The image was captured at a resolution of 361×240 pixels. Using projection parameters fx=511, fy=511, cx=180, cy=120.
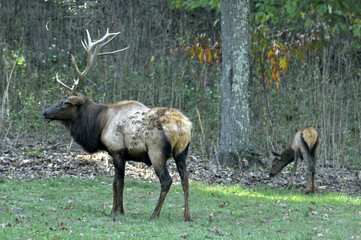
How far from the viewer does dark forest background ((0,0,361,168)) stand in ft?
42.8

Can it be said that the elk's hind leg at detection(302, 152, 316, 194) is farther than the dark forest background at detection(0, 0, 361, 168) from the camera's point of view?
No

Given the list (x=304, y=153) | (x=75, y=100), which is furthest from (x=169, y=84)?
(x=75, y=100)

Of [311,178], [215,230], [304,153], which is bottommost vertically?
[215,230]

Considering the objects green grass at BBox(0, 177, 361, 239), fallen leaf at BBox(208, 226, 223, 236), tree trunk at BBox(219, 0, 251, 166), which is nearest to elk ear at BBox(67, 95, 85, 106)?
green grass at BBox(0, 177, 361, 239)

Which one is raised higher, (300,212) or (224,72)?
(224,72)

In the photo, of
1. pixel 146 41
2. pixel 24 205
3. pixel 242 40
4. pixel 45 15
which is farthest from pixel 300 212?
pixel 45 15

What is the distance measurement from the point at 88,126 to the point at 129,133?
3.02 ft

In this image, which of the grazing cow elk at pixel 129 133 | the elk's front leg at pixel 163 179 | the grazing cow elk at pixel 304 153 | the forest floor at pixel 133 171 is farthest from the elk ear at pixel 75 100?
the grazing cow elk at pixel 304 153

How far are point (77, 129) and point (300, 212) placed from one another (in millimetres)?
3849

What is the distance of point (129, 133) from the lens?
25.2 feet

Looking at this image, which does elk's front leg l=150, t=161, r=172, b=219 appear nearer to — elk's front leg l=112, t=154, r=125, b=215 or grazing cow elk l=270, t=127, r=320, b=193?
elk's front leg l=112, t=154, r=125, b=215

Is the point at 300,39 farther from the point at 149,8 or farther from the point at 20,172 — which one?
the point at 149,8

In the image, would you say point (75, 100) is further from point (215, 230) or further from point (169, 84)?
point (169, 84)

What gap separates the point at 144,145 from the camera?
7.48m
